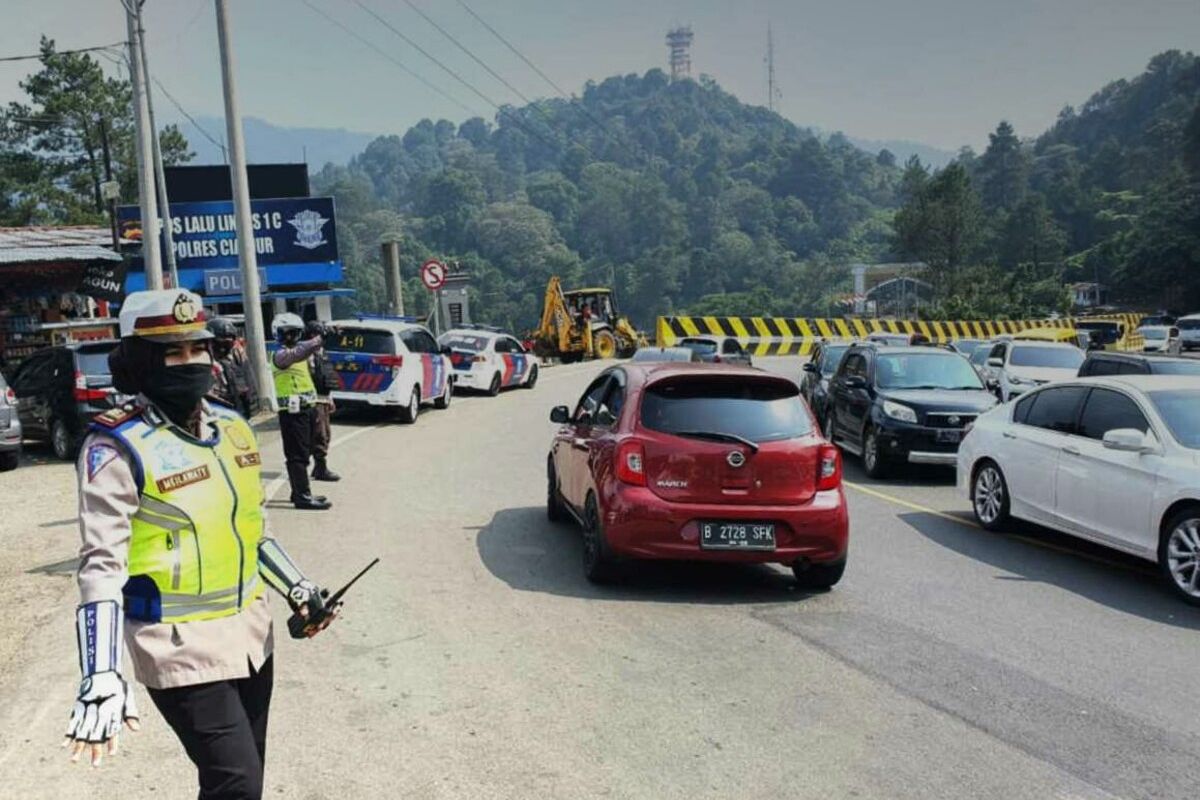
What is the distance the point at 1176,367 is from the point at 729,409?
8.92 metres

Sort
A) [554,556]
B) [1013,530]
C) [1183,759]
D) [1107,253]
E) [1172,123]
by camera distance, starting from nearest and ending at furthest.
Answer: [1183,759]
[554,556]
[1013,530]
[1107,253]
[1172,123]

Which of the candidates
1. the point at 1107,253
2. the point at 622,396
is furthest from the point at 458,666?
the point at 1107,253

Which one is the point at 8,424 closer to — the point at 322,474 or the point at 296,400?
the point at 322,474

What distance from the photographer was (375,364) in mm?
18609

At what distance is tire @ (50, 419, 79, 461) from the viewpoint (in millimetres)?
15742

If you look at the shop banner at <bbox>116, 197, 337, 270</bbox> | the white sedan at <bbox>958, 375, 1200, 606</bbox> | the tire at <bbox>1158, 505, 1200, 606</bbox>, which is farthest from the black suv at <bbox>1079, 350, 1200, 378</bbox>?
the shop banner at <bbox>116, 197, 337, 270</bbox>

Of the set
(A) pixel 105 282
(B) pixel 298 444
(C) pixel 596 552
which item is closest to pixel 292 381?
(B) pixel 298 444

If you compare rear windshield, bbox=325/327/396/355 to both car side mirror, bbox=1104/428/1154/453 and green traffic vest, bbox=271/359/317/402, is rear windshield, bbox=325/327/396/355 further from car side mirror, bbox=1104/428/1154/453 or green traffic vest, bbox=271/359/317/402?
car side mirror, bbox=1104/428/1154/453

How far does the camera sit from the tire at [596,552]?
752 centimetres

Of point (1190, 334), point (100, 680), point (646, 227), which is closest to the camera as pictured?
point (100, 680)

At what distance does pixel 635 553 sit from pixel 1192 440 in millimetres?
4239

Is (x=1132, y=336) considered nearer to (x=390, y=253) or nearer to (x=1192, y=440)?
(x=390, y=253)

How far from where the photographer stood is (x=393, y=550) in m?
9.01

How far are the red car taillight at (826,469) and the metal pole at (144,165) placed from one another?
52.4ft
